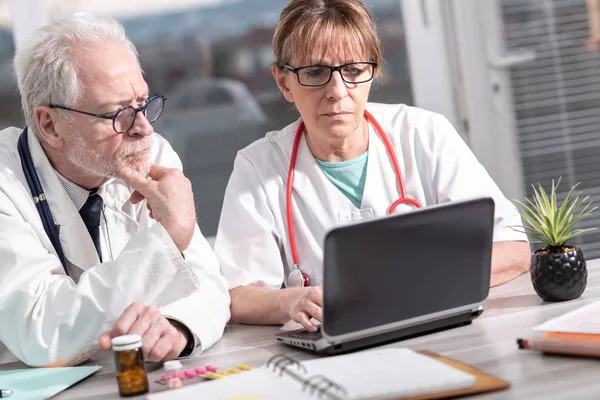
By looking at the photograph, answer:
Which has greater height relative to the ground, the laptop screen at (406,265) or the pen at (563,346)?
the laptop screen at (406,265)

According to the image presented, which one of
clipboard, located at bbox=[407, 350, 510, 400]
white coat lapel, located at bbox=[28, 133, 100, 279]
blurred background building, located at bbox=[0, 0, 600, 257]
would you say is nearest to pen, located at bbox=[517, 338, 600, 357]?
clipboard, located at bbox=[407, 350, 510, 400]

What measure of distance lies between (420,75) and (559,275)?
1811mm

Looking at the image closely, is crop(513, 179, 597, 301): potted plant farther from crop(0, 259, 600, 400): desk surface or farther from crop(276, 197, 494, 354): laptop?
crop(276, 197, 494, 354): laptop

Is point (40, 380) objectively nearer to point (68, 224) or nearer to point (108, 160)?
point (68, 224)

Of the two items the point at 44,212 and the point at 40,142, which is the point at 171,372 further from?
the point at 40,142

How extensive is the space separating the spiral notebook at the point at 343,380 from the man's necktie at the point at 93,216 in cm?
71

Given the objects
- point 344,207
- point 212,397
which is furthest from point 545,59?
point 212,397

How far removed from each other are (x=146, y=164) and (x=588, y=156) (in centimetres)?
222

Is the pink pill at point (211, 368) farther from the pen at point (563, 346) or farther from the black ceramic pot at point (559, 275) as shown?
the black ceramic pot at point (559, 275)

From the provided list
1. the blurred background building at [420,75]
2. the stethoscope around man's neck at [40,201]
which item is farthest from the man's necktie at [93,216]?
the blurred background building at [420,75]

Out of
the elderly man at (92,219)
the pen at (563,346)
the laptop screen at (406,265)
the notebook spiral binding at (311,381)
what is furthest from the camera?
the elderly man at (92,219)

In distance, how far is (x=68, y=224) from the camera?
190 centimetres

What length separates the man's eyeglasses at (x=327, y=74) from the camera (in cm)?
208

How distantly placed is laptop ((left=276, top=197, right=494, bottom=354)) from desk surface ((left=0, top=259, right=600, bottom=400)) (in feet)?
0.16
